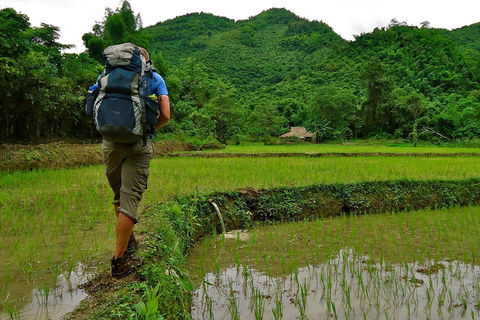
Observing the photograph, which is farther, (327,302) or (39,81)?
(39,81)

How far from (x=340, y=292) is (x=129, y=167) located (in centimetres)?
174

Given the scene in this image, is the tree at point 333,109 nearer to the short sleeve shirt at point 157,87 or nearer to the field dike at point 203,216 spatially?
the field dike at point 203,216

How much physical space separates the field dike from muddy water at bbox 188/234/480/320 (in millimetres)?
276

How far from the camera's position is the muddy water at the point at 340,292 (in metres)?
2.05

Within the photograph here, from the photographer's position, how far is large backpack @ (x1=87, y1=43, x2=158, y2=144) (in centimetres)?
176

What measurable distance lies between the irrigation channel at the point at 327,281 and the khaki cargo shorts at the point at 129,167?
0.71 metres

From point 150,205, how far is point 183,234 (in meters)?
0.60

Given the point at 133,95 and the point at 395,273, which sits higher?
the point at 133,95

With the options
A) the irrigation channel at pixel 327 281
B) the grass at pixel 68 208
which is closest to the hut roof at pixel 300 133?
the grass at pixel 68 208

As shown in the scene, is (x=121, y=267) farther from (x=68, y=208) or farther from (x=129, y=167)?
(x=68, y=208)

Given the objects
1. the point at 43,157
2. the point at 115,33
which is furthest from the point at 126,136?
the point at 115,33

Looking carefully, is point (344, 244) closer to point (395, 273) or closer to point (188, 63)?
point (395, 273)

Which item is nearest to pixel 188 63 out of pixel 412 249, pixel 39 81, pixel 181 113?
pixel 181 113

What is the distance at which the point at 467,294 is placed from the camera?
2.28 meters
